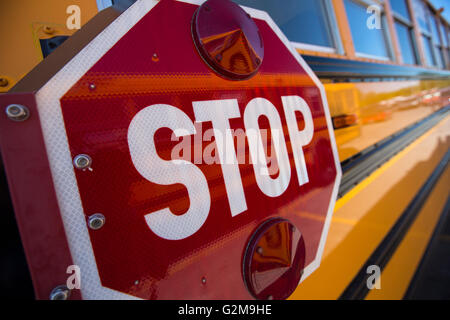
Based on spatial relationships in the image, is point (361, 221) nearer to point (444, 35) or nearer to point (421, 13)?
point (421, 13)

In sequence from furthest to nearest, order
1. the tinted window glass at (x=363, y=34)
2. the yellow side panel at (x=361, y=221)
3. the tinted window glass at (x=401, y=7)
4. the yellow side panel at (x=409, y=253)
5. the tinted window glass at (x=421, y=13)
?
1. the tinted window glass at (x=421, y=13)
2. the tinted window glass at (x=401, y=7)
3. the tinted window glass at (x=363, y=34)
4. the yellow side panel at (x=409, y=253)
5. the yellow side panel at (x=361, y=221)

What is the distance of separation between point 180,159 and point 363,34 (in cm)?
168

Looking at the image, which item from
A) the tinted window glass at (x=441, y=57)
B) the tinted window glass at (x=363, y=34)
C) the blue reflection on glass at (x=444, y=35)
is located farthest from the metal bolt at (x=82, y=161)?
the blue reflection on glass at (x=444, y=35)

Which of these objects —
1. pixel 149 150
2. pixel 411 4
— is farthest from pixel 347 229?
pixel 411 4

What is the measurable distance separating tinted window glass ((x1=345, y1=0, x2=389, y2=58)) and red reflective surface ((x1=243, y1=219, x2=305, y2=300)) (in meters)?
1.32

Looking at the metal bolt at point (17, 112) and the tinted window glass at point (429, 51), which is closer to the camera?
the metal bolt at point (17, 112)

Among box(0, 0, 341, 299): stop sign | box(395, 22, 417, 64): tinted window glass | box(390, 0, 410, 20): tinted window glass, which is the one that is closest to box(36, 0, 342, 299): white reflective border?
box(0, 0, 341, 299): stop sign

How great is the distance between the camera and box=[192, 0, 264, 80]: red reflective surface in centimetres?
45

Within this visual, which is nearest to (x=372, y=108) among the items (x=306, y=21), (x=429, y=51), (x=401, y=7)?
(x=306, y=21)

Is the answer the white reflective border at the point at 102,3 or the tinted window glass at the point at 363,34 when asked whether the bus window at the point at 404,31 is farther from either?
the white reflective border at the point at 102,3

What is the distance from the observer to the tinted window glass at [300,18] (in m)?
0.90

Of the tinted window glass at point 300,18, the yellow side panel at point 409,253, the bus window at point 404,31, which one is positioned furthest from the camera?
the bus window at point 404,31

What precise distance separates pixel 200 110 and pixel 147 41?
14cm

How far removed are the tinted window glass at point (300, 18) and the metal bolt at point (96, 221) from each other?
0.76 metres
